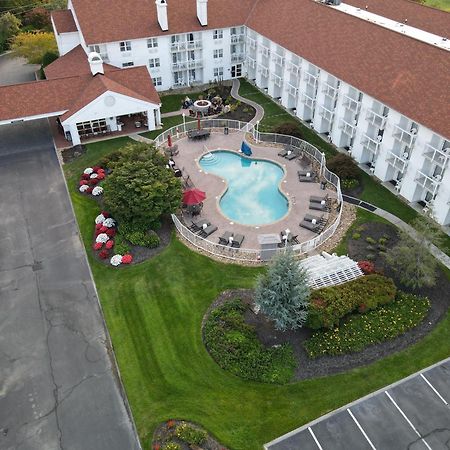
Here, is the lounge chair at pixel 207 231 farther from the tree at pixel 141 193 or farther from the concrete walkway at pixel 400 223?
the concrete walkway at pixel 400 223

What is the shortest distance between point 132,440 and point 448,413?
18.1m

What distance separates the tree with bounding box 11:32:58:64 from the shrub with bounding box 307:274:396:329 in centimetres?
5546

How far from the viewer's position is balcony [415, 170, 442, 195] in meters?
37.5

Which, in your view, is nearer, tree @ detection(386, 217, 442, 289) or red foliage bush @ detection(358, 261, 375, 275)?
tree @ detection(386, 217, 442, 289)

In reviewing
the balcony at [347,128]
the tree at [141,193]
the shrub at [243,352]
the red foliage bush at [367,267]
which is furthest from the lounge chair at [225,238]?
the balcony at [347,128]

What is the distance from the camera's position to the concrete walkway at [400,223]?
116 feet

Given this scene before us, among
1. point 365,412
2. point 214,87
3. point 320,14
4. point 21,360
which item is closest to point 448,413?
point 365,412

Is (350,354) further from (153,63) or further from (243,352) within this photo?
(153,63)

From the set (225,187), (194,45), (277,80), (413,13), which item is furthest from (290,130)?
(413,13)

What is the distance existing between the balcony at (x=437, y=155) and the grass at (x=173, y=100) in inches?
1285

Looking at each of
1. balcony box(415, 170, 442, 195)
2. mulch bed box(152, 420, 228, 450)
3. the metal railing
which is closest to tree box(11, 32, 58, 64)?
the metal railing

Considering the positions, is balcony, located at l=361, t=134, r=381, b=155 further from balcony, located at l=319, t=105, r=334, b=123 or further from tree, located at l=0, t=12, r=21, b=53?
tree, located at l=0, t=12, r=21, b=53

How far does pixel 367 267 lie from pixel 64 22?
2086 inches

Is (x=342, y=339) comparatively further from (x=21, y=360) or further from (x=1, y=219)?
(x=1, y=219)
